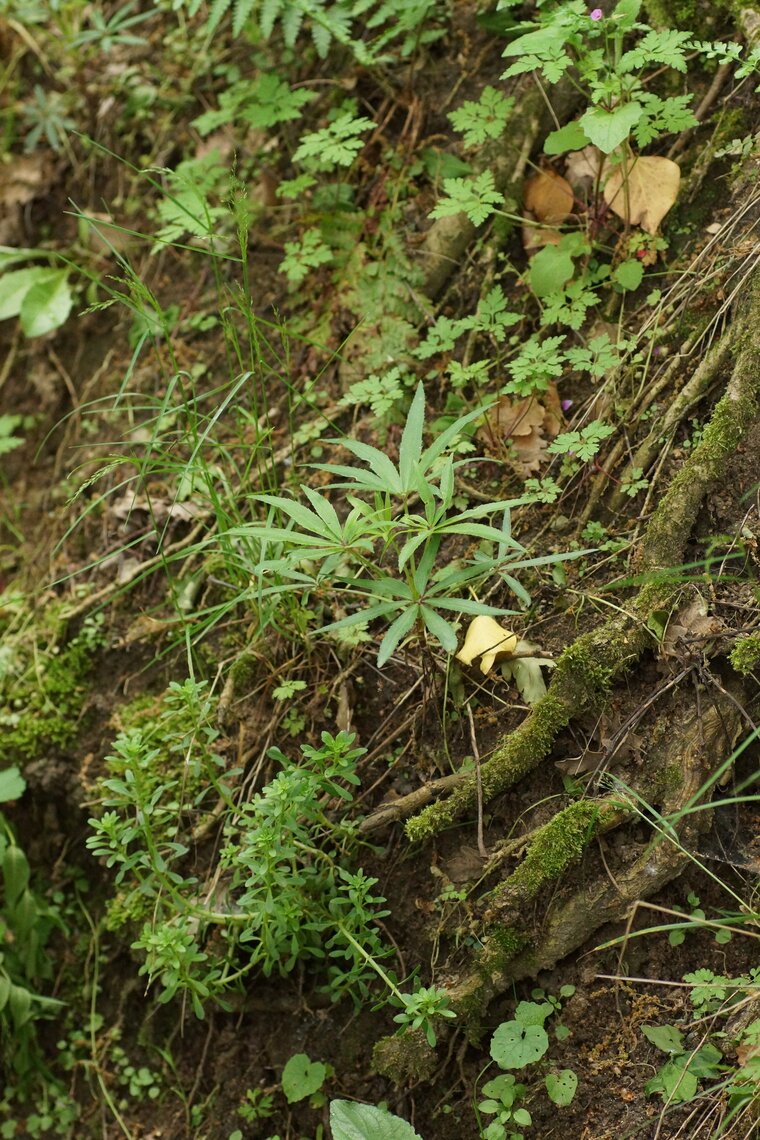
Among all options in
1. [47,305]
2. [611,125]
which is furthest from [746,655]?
[47,305]

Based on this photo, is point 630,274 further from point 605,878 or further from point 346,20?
point 605,878

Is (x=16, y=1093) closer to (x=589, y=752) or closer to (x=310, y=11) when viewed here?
(x=589, y=752)

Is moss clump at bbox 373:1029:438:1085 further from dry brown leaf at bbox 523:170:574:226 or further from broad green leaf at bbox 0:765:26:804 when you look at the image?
dry brown leaf at bbox 523:170:574:226

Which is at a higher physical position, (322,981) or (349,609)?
(349,609)

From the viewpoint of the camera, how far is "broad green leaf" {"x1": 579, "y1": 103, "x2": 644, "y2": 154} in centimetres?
254

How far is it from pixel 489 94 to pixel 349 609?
1.68 m

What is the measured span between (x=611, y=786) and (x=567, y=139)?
5.86 ft

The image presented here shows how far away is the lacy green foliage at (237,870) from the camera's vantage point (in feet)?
7.69

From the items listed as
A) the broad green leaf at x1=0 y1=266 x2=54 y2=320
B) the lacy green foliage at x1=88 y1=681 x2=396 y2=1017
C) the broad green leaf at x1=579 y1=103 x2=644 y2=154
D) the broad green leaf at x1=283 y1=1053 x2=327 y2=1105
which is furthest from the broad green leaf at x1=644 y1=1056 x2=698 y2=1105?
the broad green leaf at x1=0 y1=266 x2=54 y2=320

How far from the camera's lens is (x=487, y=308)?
2.97 m

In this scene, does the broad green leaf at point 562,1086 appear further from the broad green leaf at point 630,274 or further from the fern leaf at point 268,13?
the fern leaf at point 268,13

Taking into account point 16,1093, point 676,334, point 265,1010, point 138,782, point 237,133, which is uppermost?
point 237,133

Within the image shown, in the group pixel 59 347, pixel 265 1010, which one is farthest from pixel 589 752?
pixel 59 347

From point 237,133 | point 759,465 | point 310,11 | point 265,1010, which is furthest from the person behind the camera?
point 237,133
